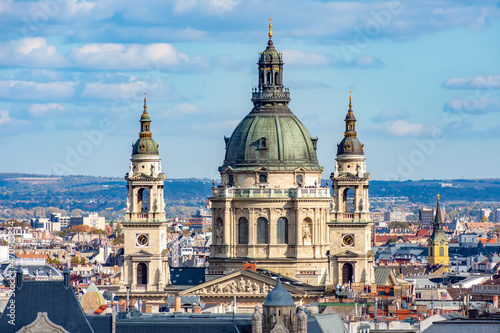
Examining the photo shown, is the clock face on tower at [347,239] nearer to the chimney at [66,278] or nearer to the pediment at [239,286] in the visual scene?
the pediment at [239,286]

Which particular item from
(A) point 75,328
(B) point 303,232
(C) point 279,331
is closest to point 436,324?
(C) point 279,331

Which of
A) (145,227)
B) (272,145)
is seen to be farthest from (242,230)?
(145,227)

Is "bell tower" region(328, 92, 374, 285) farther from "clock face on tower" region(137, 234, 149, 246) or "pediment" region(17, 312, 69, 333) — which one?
"pediment" region(17, 312, 69, 333)

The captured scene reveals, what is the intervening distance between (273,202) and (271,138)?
545 cm

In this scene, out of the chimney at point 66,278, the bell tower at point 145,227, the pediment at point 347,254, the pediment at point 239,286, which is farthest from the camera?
the pediment at point 347,254

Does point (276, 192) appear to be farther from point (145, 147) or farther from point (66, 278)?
point (66, 278)

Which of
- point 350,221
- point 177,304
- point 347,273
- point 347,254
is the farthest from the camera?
point 350,221

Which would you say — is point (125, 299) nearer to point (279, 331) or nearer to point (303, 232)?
point (303, 232)

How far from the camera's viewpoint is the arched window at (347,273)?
7042 inches

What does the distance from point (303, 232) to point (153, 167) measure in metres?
13.8

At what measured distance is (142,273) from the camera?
578 ft

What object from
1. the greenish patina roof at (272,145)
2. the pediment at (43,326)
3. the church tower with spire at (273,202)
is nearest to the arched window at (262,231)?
the church tower with spire at (273,202)

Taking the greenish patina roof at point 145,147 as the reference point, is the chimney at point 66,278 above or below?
below

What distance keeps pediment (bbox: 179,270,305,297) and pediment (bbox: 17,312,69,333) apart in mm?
56190
